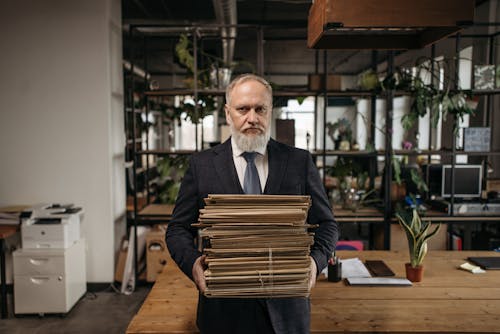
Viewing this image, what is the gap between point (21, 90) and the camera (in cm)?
400

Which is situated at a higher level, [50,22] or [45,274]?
[50,22]

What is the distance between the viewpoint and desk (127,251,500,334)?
1.65 meters

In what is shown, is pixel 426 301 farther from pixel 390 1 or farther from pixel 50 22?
pixel 50 22

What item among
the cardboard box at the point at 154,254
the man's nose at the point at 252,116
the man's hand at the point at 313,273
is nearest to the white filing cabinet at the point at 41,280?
the cardboard box at the point at 154,254

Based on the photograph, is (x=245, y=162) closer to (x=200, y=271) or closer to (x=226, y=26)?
(x=200, y=271)

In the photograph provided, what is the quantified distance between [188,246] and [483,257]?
1859 millimetres

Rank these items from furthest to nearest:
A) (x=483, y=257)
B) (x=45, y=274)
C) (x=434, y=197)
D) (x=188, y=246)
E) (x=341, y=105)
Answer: (x=341, y=105)
(x=434, y=197)
(x=45, y=274)
(x=483, y=257)
(x=188, y=246)

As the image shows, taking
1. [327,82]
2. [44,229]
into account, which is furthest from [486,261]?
[44,229]

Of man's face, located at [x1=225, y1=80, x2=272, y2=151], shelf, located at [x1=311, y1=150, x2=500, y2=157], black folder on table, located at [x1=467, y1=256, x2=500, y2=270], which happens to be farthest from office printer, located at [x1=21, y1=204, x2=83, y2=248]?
black folder on table, located at [x1=467, y1=256, x2=500, y2=270]

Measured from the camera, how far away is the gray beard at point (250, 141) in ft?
4.87

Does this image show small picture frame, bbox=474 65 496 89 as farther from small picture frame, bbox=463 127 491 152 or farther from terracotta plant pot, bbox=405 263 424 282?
terracotta plant pot, bbox=405 263 424 282

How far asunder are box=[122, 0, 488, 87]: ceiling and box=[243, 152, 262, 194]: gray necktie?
2569 millimetres

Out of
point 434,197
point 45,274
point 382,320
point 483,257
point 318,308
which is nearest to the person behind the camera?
point 382,320

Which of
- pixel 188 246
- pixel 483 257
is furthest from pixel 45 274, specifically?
pixel 483 257
